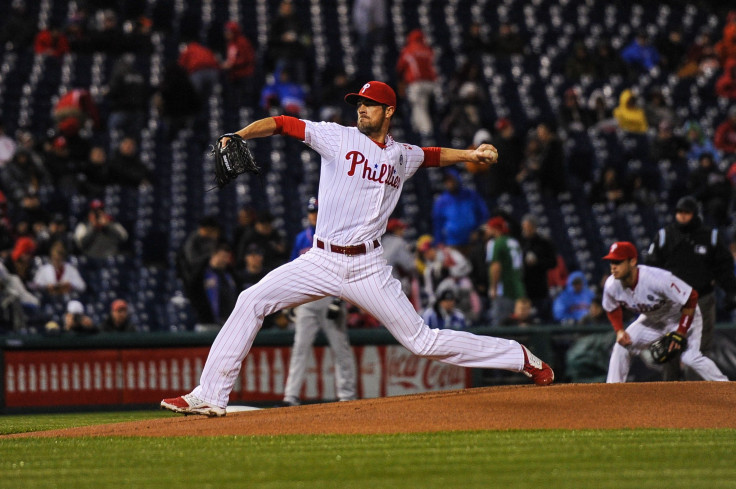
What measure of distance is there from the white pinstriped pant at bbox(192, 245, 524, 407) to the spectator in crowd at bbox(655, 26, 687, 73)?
591 inches

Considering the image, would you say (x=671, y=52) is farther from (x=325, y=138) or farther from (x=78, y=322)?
(x=325, y=138)

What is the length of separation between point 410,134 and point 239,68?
9.43 feet

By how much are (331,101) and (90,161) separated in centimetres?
393

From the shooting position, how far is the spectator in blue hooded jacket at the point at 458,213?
45.0 feet

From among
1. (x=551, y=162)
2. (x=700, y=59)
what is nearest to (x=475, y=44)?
(x=700, y=59)

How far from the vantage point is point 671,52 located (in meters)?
20.7

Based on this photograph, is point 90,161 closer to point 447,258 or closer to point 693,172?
point 447,258

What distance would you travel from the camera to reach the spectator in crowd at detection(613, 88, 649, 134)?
57.7ft

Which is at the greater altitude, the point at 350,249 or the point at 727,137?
the point at 727,137

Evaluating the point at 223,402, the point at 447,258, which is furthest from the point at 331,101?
the point at 223,402

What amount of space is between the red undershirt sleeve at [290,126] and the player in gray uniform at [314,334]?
3101mm

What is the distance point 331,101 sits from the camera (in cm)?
1697

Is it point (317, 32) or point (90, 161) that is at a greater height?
point (317, 32)

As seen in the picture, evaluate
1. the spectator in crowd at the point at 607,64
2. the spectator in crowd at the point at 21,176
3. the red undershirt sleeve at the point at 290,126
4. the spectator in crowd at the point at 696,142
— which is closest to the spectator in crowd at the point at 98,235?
the spectator in crowd at the point at 21,176
